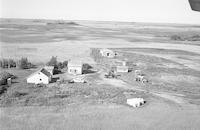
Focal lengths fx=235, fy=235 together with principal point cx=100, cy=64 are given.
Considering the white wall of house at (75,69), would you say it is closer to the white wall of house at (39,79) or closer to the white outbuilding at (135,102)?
the white wall of house at (39,79)

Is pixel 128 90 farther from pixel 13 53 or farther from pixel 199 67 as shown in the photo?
pixel 13 53

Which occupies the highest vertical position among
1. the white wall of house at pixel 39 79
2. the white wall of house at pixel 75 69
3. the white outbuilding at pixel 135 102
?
the white wall of house at pixel 75 69

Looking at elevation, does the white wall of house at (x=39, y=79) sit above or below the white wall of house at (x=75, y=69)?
below

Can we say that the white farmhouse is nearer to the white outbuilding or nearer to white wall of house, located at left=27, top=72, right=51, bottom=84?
white wall of house, located at left=27, top=72, right=51, bottom=84

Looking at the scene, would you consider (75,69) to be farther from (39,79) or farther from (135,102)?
(135,102)

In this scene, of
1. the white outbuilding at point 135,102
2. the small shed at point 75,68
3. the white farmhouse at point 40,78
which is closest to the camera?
the white outbuilding at point 135,102

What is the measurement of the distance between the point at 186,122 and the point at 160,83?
408 inches

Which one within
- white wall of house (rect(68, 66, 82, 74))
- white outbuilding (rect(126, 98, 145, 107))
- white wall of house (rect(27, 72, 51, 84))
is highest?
white wall of house (rect(68, 66, 82, 74))

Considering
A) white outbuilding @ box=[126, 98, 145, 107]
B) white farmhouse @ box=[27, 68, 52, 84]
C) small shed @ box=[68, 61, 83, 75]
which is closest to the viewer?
white outbuilding @ box=[126, 98, 145, 107]

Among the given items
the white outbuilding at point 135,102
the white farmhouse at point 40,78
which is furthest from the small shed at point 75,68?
the white outbuilding at point 135,102

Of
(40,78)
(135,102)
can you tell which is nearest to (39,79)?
(40,78)

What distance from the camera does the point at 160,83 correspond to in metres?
25.9

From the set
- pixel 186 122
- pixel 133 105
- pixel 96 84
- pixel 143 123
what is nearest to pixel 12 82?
pixel 96 84

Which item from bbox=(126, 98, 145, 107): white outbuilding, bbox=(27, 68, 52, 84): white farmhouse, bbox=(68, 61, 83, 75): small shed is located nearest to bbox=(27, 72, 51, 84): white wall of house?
bbox=(27, 68, 52, 84): white farmhouse
